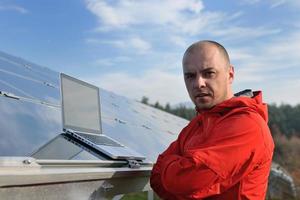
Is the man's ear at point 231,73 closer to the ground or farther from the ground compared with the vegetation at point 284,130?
farther from the ground

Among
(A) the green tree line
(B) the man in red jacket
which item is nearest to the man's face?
(B) the man in red jacket

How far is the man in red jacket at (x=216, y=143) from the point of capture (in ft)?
7.82

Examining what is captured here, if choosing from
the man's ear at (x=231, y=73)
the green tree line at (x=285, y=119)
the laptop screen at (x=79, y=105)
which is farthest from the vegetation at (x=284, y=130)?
the man's ear at (x=231, y=73)

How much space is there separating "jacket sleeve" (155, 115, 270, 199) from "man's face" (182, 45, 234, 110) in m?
0.21

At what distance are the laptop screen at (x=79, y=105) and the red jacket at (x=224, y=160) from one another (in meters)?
0.78

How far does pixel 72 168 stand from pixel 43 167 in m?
0.23

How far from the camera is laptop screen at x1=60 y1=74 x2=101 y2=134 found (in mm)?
3127

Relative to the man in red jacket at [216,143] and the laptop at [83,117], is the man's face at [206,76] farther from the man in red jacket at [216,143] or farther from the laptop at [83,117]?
the laptop at [83,117]

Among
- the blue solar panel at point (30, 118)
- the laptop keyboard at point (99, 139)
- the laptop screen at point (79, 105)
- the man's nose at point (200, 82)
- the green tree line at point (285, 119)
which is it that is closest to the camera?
the man's nose at point (200, 82)

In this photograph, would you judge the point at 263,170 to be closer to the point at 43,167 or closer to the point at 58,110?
the point at 43,167

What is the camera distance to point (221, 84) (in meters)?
2.71

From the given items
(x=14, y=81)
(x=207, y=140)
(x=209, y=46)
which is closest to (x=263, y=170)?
(x=207, y=140)

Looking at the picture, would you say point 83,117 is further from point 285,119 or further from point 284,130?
point 285,119

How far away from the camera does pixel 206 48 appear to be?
8.86 feet
